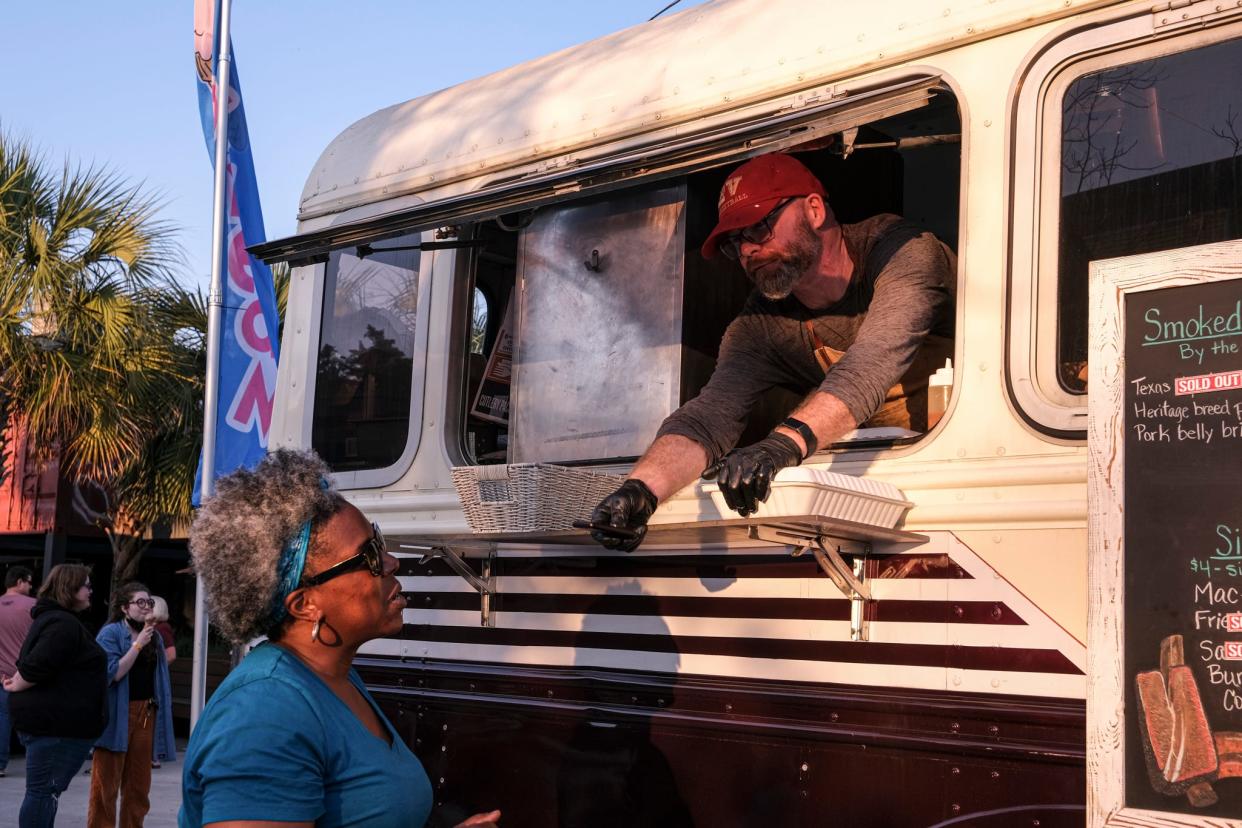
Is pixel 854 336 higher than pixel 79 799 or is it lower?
higher

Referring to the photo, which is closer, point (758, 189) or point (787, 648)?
→ point (787, 648)

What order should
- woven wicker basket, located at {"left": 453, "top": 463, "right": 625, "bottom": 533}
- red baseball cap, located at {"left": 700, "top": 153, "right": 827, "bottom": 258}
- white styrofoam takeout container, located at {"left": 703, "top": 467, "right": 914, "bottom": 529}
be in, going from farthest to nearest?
red baseball cap, located at {"left": 700, "top": 153, "right": 827, "bottom": 258}
woven wicker basket, located at {"left": 453, "top": 463, "right": 625, "bottom": 533}
white styrofoam takeout container, located at {"left": 703, "top": 467, "right": 914, "bottom": 529}

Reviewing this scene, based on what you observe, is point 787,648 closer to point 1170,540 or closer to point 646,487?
point 646,487

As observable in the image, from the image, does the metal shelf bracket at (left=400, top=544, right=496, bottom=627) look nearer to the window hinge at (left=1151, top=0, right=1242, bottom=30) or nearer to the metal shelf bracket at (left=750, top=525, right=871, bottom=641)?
the metal shelf bracket at (left=750, top=525, right=871, bottom=641)

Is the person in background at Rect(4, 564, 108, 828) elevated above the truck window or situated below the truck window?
below

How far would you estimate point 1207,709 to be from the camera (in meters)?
2.67

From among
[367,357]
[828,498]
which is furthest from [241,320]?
[828,498]

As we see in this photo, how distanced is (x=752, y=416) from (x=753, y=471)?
1.19 m

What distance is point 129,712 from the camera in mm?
8352

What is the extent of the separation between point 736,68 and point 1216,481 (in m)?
2.08

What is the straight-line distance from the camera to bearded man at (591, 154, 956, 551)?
149 inches

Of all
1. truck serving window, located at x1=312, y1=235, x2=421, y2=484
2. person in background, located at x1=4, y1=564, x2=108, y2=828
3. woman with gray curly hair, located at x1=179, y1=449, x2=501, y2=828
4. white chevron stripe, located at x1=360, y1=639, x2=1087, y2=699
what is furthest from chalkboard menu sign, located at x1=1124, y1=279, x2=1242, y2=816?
person in background, located at x1=4, y1=564, x2=108, y2=828

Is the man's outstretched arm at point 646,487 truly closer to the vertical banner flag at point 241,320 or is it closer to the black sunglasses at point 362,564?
the black sunglasses at point 362,564

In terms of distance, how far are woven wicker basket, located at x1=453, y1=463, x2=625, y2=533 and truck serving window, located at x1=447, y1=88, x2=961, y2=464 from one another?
1.56 feet
